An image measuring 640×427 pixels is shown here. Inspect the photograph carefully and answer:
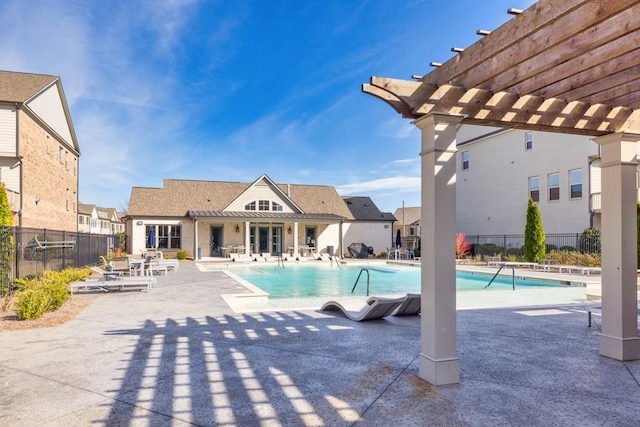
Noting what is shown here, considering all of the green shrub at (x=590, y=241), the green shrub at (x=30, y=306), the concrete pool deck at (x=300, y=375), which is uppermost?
the green shrub at (x=590, y=241)

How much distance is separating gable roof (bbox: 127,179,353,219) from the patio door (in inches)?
49.9

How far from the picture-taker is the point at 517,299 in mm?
10828

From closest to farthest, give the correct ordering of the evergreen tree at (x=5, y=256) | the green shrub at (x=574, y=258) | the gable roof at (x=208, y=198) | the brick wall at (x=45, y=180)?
the evergreen tree at (x=5, y=256)
the green shrub at (x=574, y=258)
the brick wall at (x=45, y=180)
the gable roof at (x=208, y=198)

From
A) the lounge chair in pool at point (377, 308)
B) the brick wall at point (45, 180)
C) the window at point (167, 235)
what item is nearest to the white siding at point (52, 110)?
the brick wall at point (45, 180)

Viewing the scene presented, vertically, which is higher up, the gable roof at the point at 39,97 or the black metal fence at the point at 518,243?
the gable roof at the point at 39,97

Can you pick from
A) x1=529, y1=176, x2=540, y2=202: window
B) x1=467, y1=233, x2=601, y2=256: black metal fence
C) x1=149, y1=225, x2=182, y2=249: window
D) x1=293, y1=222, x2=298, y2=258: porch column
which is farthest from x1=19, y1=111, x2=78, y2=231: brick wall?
x1=529, y1=176, x2=540, y2=202: window

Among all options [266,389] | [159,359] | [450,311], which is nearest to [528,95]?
[450,311]

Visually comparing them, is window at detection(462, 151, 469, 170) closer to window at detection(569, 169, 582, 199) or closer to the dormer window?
window at detection(569, 169, 582, 199)

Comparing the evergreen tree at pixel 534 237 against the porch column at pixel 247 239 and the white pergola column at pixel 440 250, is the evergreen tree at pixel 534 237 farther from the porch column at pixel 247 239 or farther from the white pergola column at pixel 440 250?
the white pergola column at pixel 440 250

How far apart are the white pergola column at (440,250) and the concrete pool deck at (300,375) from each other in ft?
0.83

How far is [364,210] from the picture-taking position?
33062 millimetres

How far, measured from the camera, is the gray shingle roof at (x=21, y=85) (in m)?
19.6

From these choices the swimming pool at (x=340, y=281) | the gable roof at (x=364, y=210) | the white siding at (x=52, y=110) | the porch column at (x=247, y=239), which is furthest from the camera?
the gable roof at (x=364, y=210)

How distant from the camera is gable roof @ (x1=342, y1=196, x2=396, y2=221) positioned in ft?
105
